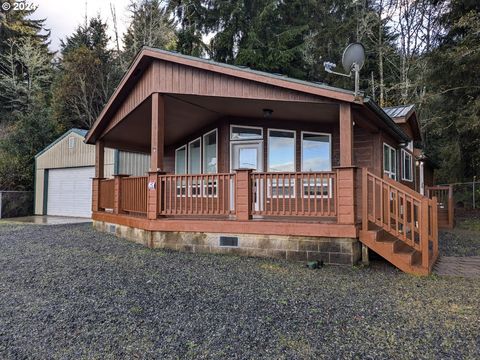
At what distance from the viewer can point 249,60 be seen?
59.6 feet

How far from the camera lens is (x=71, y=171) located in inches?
624

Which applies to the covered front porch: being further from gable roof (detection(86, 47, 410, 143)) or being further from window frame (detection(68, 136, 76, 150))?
window frame (detection(68, 136, 76, 150))

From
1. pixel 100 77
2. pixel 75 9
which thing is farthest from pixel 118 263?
pixel 75 9

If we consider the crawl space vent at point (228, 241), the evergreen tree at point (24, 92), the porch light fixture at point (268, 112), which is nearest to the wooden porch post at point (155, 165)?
the crawl space vent at point (228, 241)

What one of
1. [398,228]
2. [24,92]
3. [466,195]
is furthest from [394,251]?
[24,92]

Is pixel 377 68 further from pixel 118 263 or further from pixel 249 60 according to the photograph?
pixel 118 263

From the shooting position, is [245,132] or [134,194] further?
[245,132]

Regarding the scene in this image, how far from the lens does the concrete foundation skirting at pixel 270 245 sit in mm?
5555

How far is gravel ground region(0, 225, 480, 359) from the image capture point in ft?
8.89

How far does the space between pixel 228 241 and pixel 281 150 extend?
318 cm

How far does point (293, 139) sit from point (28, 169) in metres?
15.3

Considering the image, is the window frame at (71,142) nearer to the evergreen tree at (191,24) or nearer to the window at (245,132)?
the evergreen tree at (191,24)

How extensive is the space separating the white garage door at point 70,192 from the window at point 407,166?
1222 centimetres

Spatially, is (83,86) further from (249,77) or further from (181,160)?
(249,77)
